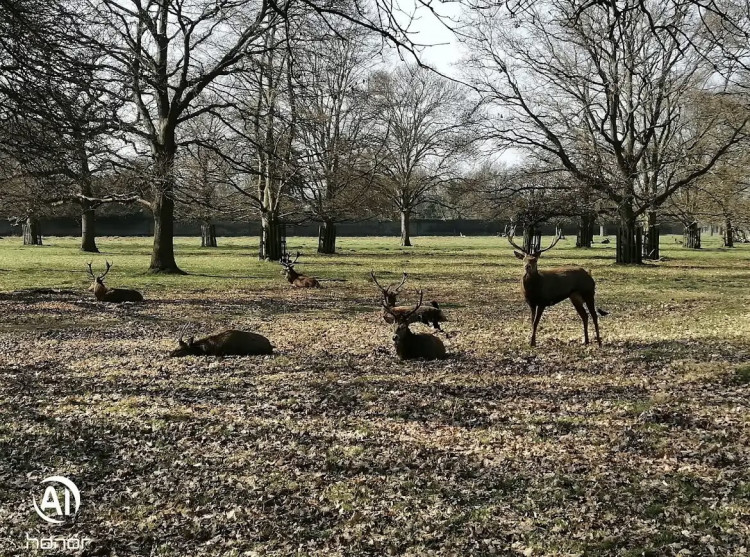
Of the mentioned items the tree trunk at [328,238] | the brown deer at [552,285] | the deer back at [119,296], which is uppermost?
the tree trunk at [328,238]

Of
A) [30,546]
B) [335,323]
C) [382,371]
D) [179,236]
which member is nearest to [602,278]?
[335,323]

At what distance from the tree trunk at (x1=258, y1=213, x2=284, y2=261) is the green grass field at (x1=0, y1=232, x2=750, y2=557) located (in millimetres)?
20842

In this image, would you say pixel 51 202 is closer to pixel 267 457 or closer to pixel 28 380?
pixel 28 380

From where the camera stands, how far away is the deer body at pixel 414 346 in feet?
32.2

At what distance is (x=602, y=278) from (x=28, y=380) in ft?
66.1

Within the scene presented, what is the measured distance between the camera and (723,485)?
4934mm

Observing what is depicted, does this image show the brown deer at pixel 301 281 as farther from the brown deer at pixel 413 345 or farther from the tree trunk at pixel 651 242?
the tree trunk at pixel 651 242

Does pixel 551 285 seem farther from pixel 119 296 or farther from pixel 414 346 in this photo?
pixel 119 296

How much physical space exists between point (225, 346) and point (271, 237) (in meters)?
24.5

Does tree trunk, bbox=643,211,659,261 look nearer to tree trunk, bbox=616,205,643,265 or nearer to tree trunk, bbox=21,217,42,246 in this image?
tree trunk, bbox=616,205,643,265
